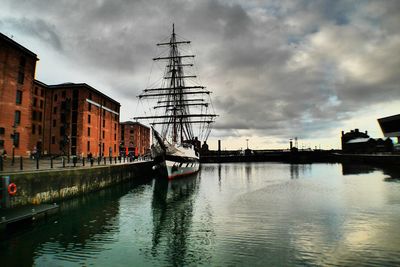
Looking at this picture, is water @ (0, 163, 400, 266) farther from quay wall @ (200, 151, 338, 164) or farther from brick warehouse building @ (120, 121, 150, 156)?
quay wall @ (200, 151, 338, 164)

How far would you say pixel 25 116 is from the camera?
40250mm

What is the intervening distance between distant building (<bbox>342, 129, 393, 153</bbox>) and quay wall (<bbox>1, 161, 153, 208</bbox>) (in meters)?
99.5

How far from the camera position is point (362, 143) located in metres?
105

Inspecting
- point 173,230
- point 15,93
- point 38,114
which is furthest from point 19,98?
point 173,230

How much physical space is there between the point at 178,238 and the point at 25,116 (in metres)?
38.1

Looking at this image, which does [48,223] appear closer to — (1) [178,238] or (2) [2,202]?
(2) [2,202]

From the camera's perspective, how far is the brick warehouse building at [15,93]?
1423 inches

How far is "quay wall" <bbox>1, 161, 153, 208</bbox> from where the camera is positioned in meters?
17.1

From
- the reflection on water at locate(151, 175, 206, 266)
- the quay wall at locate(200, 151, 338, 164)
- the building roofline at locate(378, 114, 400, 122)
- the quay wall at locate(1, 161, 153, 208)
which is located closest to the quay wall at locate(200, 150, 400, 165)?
the quay wall at locate(200, 151, 338, 164)

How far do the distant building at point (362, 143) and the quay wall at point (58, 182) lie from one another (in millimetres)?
99493

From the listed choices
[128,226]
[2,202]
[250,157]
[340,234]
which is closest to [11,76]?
[2,202]

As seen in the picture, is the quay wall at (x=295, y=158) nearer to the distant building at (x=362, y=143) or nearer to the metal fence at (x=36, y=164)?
the distant building at (x=362, y=143)

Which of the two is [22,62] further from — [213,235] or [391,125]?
[391,125]

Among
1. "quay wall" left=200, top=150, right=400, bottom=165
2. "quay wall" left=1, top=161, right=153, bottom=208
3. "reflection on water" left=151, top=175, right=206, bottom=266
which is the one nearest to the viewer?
"reflection on water" left=151, top=175, right=206, bottom=266
